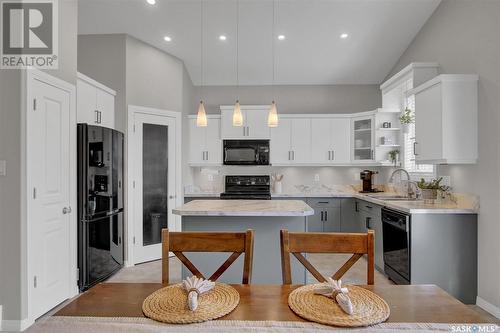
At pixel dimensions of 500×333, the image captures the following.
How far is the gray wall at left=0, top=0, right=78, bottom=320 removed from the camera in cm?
238

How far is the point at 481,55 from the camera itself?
2.89 metres

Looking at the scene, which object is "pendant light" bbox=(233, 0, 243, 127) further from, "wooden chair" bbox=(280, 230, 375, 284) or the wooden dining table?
the wooden dining table

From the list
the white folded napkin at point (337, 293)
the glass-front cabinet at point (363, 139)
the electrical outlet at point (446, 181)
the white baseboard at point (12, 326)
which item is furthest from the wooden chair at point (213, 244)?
the glass-front cabinet at point (363, 139)

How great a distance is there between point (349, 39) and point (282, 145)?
196cm

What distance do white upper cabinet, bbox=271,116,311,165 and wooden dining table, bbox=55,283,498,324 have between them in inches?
Result: 158

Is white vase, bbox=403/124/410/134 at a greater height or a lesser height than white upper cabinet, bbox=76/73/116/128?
lesser

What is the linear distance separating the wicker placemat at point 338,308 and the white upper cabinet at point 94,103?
10.4ft

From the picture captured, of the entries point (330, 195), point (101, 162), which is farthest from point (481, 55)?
point (101, 162)

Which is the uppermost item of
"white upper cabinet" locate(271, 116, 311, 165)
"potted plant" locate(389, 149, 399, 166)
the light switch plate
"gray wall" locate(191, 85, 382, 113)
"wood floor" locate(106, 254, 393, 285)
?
"gray wall" locate(191, 85, 382, 113)

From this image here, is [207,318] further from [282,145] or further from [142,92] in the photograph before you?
[282,145]

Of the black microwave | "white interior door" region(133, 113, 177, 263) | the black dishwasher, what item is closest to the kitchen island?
the black dishwasher

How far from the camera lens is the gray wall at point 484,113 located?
2.69 m

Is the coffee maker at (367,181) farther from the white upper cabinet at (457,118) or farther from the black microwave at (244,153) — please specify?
the white upper cabinet at (457,118)

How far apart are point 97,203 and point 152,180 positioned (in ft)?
3.75
